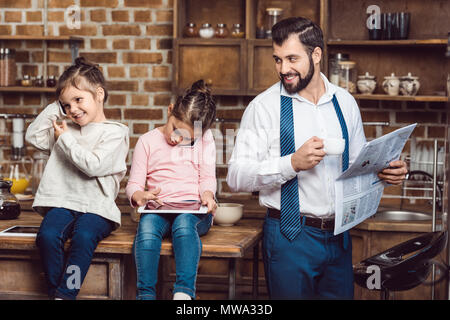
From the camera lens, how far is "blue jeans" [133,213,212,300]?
1.68 metres

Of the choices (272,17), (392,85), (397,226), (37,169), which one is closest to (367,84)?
(392,85)

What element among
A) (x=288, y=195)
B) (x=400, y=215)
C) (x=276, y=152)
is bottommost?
(x=400, y=215)

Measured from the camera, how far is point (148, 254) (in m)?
1.72

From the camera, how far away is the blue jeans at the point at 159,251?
1.68 meters

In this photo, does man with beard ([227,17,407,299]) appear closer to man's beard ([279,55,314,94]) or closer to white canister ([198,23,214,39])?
man's beard ([279,55,314,94])

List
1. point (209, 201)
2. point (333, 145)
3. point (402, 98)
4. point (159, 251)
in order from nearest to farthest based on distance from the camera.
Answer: point (333, 145), point (159, 251), point (209, 201), point (402, 98)

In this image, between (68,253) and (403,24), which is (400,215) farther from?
(68,253)

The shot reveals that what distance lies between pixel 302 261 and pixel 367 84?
1.21 metres

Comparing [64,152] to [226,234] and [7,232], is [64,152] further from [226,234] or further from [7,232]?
[226,234]

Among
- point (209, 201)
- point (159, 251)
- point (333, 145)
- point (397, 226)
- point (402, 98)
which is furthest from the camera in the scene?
Result: point (402, 98)

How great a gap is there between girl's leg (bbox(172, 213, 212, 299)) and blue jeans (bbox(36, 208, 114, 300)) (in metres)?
0.23

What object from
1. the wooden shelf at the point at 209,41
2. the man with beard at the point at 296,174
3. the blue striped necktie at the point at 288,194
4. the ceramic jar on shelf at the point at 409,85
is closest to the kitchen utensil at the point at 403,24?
the ceramic jar on shelf at the point at 409,85

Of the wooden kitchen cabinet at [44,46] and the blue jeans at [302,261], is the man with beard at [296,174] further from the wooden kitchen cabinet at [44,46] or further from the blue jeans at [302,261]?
the wooden kitchen cabinet at [44,46]

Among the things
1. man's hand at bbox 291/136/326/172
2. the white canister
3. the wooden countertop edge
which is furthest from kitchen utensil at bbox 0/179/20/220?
the wooden countertop edge
